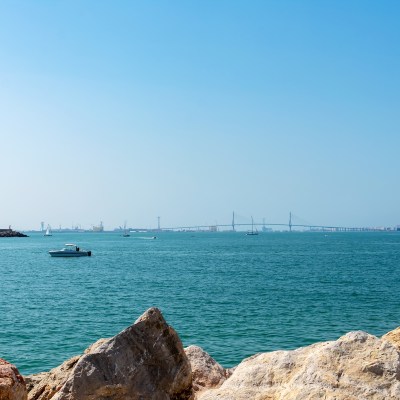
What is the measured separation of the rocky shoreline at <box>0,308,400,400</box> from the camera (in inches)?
285

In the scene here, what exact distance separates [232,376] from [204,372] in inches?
105

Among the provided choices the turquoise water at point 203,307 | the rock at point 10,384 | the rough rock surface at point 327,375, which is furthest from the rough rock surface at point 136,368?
the turquoise water at point 203,307

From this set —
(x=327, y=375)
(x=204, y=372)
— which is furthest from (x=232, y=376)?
(x=204, y=372)

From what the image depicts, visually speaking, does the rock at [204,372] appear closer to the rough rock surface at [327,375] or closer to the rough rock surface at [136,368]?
the rough rock surface at [136,368]

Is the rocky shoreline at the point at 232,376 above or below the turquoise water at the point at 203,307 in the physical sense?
above

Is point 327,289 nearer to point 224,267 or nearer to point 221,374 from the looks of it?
point 224,267

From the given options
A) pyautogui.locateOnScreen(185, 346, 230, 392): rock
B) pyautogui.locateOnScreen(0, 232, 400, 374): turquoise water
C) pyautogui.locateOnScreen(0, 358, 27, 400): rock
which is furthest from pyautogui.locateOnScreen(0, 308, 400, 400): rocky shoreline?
pyautogui.locateOnScreen(0, 232, 400, 374): turquoise water

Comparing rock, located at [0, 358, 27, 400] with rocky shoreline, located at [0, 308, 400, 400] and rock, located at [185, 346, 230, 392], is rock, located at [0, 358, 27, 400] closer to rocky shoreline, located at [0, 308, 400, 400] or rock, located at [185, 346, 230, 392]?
rocky shoreline, located at [0, 308, 400, 400]

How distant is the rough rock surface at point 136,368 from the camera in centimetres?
805

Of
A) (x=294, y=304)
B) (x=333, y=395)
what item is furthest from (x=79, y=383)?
(x=294, y=304)

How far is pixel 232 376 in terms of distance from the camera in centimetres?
841

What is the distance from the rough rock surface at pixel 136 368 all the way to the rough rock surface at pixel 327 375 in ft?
3.56

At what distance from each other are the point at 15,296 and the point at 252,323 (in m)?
24.5

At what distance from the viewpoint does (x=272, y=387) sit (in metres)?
7.57
